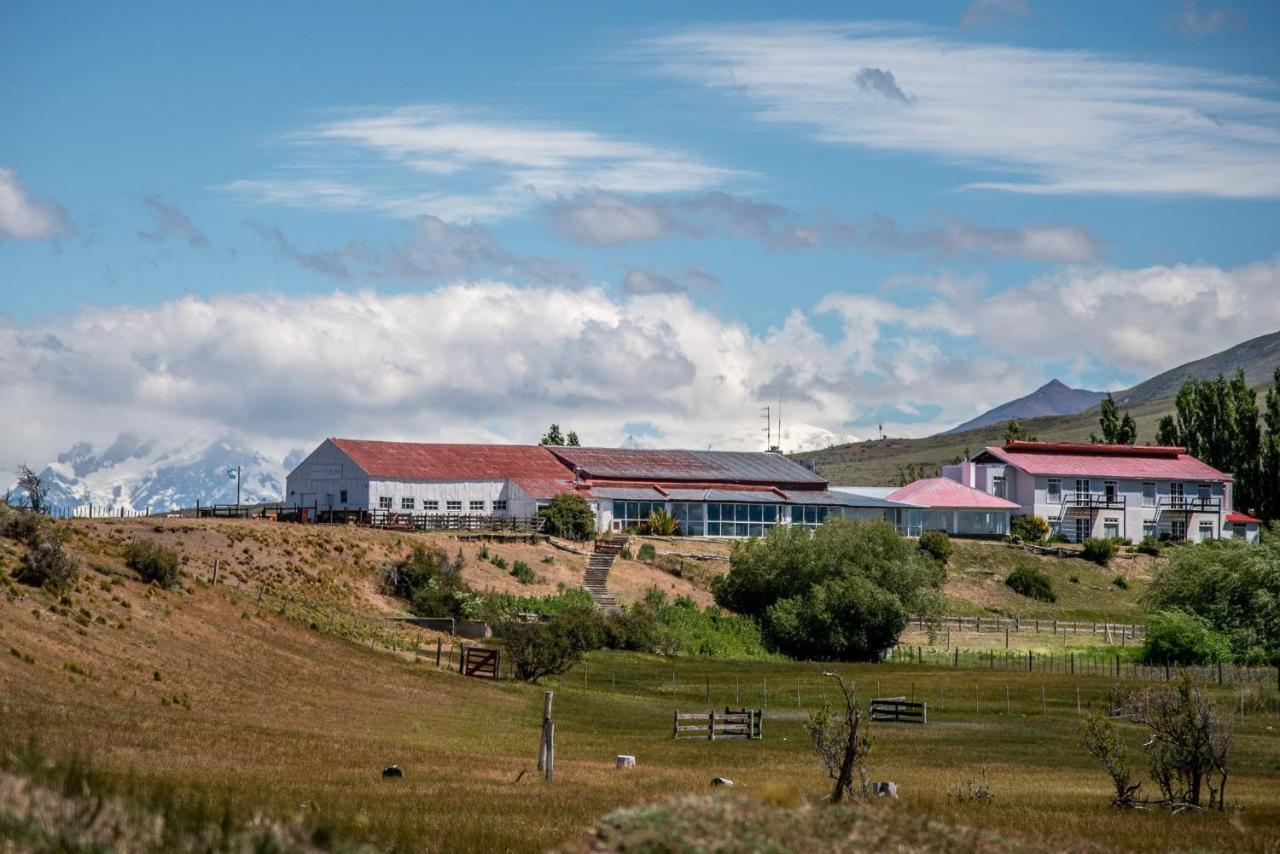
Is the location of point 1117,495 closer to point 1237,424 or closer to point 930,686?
point 1237,424

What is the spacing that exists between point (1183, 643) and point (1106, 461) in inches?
2163

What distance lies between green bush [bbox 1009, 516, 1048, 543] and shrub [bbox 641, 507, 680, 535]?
29.7m

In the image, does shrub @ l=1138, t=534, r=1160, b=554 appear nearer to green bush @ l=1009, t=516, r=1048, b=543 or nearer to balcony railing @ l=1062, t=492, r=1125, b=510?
balcony railing @ l=1062, t=492, r=1125, b=510

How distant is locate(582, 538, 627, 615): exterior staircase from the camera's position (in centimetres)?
9325

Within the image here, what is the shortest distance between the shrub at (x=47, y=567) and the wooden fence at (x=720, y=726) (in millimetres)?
21631

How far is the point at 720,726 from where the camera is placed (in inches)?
2039

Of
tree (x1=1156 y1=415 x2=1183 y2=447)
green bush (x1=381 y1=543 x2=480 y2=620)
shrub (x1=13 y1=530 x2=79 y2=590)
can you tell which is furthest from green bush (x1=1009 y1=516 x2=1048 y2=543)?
shrub (x1=13 y1=530 x2=79 y2=590)

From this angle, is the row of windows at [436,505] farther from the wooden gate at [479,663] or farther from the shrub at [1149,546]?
the shrub at [1149,546]

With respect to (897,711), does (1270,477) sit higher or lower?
higher

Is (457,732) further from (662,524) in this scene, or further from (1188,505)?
(1188,505)

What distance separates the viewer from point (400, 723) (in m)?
48.2

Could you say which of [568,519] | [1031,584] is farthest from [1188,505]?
[568,519]

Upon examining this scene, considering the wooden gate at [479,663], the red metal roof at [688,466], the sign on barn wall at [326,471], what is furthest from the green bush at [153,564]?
the red metal roof at [688,466]

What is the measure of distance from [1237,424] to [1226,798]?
370ft
